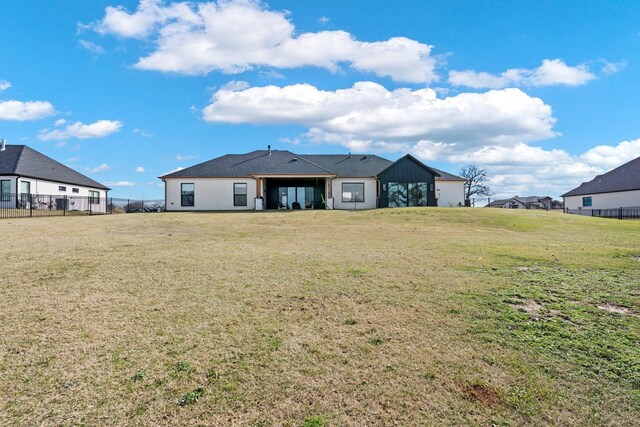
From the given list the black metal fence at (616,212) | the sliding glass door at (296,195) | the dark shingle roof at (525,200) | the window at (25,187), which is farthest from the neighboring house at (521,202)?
the window at (25,187)

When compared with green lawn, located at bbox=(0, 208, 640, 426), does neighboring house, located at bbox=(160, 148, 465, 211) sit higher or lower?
higher

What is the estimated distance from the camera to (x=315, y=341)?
13.3 feet

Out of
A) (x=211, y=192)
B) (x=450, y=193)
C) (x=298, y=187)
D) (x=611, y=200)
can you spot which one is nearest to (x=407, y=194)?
(x=450, y=193)

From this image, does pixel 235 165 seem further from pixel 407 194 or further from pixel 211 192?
pixel 407 194

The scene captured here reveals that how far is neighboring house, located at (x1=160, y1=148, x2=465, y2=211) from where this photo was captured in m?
27.7

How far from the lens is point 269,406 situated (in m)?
2.99

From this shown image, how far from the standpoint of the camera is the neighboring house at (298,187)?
27703mm

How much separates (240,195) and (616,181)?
37225 millimetres

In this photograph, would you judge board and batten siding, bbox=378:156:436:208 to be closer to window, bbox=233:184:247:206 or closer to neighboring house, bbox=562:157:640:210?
window, bbox=233:184:247:206

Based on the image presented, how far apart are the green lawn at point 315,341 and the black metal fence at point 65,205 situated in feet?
57.4

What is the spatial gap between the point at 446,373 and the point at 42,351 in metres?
3.90

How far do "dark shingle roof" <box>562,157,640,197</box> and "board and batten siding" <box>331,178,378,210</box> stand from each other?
25.2m

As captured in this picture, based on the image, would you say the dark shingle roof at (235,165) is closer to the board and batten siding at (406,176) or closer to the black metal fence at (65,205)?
the black metal fence at (65,205)

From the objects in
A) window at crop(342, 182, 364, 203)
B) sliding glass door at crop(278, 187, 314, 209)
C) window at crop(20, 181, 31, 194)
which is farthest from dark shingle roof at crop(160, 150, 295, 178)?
window at crop(20, 181, 31, 194)
